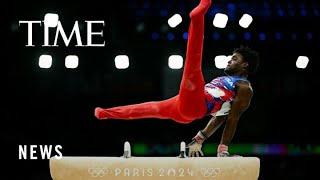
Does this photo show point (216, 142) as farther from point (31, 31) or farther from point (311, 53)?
point (31, 31)

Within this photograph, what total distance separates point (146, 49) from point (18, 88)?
1.41 meters

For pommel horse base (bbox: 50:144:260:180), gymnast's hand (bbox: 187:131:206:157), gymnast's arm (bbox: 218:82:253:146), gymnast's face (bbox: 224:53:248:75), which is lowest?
pommel horse base (bbox: 50:144:260:180)

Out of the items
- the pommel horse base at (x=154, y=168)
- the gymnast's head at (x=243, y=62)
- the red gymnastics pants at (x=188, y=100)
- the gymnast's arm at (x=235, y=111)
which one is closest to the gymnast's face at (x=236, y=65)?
the gymnast's head at (x=243, y=62)

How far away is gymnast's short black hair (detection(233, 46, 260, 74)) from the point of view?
5.91m

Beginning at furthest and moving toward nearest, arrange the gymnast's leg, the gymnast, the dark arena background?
the dark arena background, the gymnast, the gymnast's leg

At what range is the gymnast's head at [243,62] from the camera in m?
5.86

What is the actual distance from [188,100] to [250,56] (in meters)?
0.85

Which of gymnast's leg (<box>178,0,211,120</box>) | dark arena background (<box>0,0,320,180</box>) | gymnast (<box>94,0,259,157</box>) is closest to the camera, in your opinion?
gymnast's leg (<box>178,0,211,120</box>)

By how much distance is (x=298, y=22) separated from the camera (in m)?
6.07

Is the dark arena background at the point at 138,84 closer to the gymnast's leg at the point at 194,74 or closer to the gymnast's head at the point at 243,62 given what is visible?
the gymnast's head at the point at 243,62

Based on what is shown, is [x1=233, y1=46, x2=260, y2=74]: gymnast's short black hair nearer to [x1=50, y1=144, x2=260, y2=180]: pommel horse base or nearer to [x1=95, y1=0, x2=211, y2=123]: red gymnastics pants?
[x1=95, y1=0, x2=211, y2=123]: red gymnastics pants

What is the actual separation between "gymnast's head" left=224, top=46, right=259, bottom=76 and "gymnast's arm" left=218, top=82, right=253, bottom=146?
142mm

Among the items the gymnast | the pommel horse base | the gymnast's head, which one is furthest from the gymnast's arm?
the pommel horse base

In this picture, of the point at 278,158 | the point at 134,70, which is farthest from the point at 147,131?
the point at 278,158
